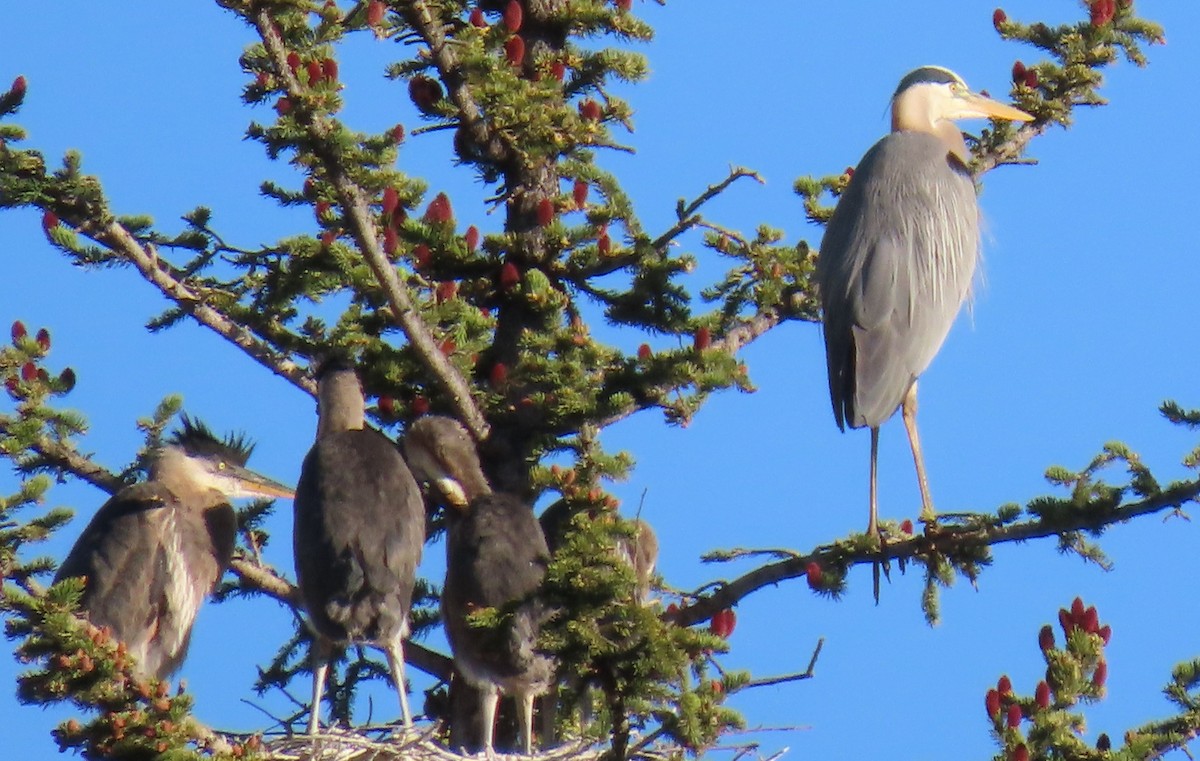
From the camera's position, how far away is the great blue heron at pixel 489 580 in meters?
7.49

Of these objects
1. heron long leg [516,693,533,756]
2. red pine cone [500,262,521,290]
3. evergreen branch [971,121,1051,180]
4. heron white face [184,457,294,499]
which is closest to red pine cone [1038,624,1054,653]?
heron long leg [516,693,533,756]

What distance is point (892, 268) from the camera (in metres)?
8.26

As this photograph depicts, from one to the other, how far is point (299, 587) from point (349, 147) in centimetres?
255

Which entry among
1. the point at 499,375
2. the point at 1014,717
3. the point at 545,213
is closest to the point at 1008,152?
the point at 545,213

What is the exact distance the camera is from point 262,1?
5523 millimetres

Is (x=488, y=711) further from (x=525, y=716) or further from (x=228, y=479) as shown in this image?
(x=228, y=479)

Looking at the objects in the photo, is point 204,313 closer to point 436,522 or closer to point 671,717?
point 436,522

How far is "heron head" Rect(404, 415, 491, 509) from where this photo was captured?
7961mm

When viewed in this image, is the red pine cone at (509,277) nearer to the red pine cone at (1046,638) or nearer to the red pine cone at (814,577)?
the red pine cone at (814,577)

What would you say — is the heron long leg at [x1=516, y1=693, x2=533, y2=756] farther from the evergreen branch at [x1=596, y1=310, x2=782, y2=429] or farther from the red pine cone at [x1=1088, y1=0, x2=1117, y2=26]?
the red pine cone at [x1=1088, y1=0, x2=1117, y2=26]

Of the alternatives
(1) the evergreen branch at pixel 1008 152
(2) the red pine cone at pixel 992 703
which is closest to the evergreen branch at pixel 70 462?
(2) the red pine cone at pixel 992 703

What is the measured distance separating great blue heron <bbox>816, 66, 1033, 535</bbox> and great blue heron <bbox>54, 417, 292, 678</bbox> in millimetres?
3086

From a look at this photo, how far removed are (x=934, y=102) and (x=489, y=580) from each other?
383cm

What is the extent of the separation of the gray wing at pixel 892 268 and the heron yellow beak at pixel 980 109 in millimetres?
464
